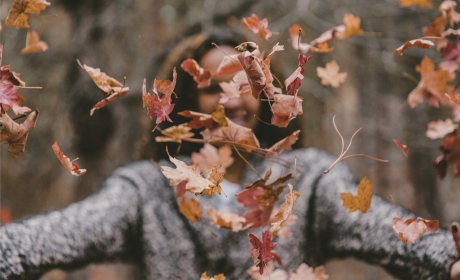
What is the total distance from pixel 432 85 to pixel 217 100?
362mm

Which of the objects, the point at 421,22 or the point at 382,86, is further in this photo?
the point at 382,86

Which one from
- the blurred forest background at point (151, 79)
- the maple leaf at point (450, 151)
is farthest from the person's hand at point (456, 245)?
the blurred forest background at point (151, 79)

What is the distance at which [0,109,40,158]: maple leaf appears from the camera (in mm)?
272

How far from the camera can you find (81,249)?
18.1 inches

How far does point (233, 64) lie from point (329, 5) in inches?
49.8

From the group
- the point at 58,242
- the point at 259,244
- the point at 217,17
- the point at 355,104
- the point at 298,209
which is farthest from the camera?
the point at 355,104

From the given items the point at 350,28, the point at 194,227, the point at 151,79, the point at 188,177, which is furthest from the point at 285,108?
the point at 151,79

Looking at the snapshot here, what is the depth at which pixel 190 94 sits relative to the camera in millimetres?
664

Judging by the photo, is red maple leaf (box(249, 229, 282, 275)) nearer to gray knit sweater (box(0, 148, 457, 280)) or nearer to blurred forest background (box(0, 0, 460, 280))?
gray knit sweater (box(0, 148, 457, 280))

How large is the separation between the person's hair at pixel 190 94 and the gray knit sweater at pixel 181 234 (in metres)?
0.06

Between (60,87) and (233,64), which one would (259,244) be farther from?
(60,87)

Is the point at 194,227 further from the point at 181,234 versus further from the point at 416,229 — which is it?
the point at 416,229

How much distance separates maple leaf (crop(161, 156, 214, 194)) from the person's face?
0.28 m

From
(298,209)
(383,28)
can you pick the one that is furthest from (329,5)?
(298,209)
